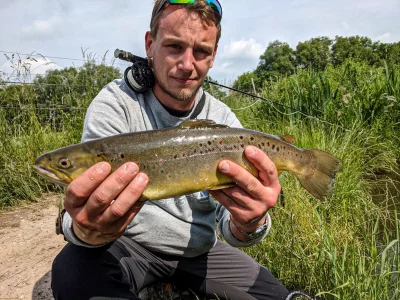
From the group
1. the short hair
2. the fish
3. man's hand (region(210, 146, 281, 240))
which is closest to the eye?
the fish

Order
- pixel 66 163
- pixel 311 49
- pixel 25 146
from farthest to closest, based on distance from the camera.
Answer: pixel 311 49
pixel 25 146
pixel 66 163

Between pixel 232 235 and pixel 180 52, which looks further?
pixel 180 52

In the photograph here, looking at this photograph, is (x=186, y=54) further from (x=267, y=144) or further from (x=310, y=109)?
(x=310, y=109)

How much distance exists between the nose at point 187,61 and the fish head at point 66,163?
40.1 inches

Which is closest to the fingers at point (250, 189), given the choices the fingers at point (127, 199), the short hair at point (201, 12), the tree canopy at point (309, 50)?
the fingers at point (127, 199)

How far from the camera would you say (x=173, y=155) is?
1917 mm

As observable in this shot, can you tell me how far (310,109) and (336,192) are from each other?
106 inches

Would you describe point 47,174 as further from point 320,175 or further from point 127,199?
point 320,175

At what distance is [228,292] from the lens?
2.70 meters

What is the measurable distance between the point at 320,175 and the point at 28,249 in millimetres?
3049

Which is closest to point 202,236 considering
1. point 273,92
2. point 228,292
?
point 228,292

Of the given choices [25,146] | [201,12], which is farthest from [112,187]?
[25,146]

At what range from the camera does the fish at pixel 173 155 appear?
1.84 metres

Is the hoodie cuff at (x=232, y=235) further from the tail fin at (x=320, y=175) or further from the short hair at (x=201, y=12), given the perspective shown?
the short hair at (x=201, y=12)
